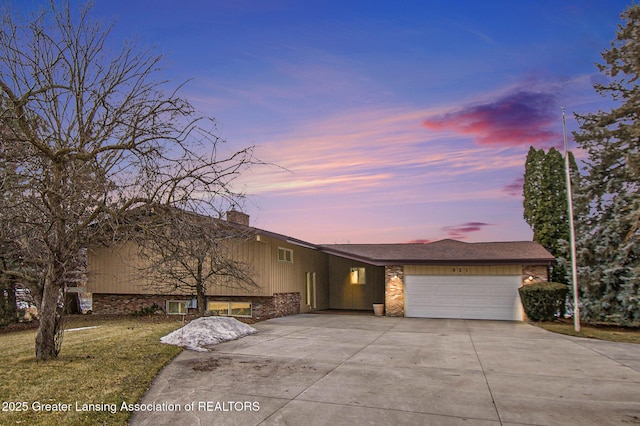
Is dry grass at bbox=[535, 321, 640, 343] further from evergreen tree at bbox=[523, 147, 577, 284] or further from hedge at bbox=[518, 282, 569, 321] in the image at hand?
evergreen tree at bbox=[523, 147, 577, 284]

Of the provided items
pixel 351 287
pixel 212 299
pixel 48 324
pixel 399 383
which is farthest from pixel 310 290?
pixel 399 383

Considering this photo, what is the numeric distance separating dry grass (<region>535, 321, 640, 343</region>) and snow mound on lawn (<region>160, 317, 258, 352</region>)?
9.87 meters

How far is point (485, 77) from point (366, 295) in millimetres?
13395

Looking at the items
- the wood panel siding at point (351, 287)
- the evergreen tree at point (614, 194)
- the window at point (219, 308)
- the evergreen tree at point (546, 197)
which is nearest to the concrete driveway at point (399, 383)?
the evergreen tree at point (614, 194)

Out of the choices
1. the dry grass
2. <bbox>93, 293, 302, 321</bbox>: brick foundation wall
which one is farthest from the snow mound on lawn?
the dry grass

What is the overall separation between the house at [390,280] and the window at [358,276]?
2.85 m

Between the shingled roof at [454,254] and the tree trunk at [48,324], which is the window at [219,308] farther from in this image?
the tree trunk at [48,324]

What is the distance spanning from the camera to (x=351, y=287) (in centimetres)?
2358

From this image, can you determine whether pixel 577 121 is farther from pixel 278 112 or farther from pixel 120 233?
pixel 120 233

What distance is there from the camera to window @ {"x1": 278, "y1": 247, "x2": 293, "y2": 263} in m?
18.3

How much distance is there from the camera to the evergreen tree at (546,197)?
66.1 feet

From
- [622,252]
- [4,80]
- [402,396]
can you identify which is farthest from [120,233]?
[622,252]

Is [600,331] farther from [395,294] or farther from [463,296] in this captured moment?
[395,294]

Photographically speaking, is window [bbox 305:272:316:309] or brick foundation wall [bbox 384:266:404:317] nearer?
brick foundation wall [bbox 384:266:404:317]
